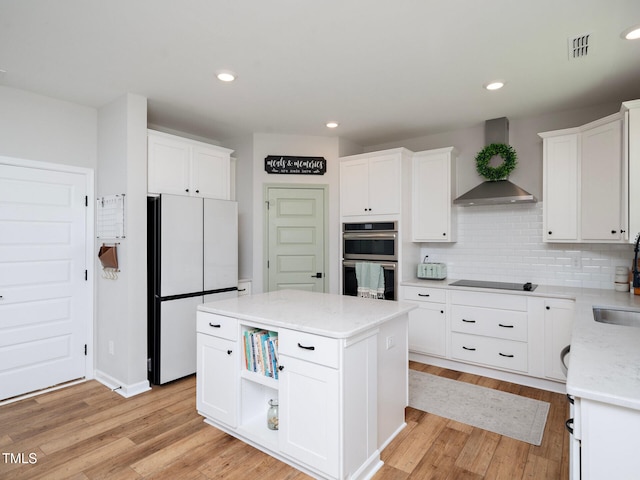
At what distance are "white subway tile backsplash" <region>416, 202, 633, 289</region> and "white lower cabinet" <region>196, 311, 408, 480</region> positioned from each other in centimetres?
206

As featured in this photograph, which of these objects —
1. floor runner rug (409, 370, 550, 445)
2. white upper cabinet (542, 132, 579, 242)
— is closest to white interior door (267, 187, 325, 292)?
floor runner rug (409, 370, 550, 445)

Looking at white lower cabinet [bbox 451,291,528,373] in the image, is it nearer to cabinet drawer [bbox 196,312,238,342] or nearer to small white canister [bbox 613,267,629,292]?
small white canister [bbox 613,267,629,292]

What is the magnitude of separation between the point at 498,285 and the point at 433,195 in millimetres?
1216

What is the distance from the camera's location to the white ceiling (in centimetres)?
204

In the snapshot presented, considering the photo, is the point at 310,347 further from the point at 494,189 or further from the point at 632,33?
the point at 494,189

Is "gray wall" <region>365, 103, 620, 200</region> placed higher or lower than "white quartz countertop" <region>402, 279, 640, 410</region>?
higher

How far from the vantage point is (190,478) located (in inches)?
81.0

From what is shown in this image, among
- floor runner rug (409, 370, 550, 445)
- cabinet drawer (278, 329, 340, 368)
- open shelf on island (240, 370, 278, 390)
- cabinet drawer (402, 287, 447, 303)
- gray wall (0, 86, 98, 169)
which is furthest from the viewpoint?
cabinet drawer (402, 287, 447, 303)

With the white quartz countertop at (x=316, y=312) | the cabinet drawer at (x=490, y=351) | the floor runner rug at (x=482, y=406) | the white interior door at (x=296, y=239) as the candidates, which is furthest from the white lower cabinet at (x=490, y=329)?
the white interior door at (x=296, y=239)

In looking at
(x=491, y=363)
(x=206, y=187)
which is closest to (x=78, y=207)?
(x=206, y=187)

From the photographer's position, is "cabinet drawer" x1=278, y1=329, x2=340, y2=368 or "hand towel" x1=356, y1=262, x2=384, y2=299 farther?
"hand towel" x1=356, y1=262, x2=384, y2=299

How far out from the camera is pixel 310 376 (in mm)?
1981

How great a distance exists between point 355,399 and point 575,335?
1.15 m

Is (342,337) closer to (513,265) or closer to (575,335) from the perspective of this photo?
(575,335)
